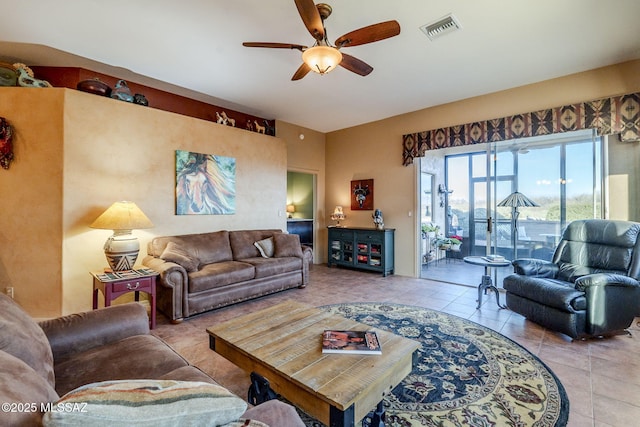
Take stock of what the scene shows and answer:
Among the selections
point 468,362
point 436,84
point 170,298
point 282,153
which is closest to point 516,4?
point 436,84

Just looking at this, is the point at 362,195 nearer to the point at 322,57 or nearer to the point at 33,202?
the point at 322,57

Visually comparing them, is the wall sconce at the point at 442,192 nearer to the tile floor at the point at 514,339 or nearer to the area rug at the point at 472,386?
the tile floor at the point at 514,339

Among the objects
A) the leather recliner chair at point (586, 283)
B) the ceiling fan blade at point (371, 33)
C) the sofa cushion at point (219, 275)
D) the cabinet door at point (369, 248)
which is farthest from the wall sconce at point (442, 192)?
the ceiling fan blade at point (371, 33)

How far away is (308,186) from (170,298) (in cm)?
460

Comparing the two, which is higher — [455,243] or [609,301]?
[455,243]

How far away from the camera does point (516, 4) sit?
242cm

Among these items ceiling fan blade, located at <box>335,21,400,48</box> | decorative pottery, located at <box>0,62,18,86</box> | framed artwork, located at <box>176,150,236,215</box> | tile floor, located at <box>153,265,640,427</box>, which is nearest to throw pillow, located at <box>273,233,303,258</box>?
tile floor, located at <box>153,265,640,427</box>

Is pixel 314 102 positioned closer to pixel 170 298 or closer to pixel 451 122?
pixel 451 122

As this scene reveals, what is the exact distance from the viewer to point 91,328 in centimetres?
170

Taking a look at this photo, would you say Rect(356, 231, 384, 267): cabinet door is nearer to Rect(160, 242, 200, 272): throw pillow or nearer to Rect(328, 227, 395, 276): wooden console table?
Rect(328, 227, 395, 276): wooden console table

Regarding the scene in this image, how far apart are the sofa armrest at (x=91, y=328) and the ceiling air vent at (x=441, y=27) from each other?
3.45m

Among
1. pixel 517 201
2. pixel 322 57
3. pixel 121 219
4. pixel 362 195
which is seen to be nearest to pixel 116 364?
pixel 121 219

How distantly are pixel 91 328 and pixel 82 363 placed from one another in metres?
0.27

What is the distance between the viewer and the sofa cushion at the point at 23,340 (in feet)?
3.57
